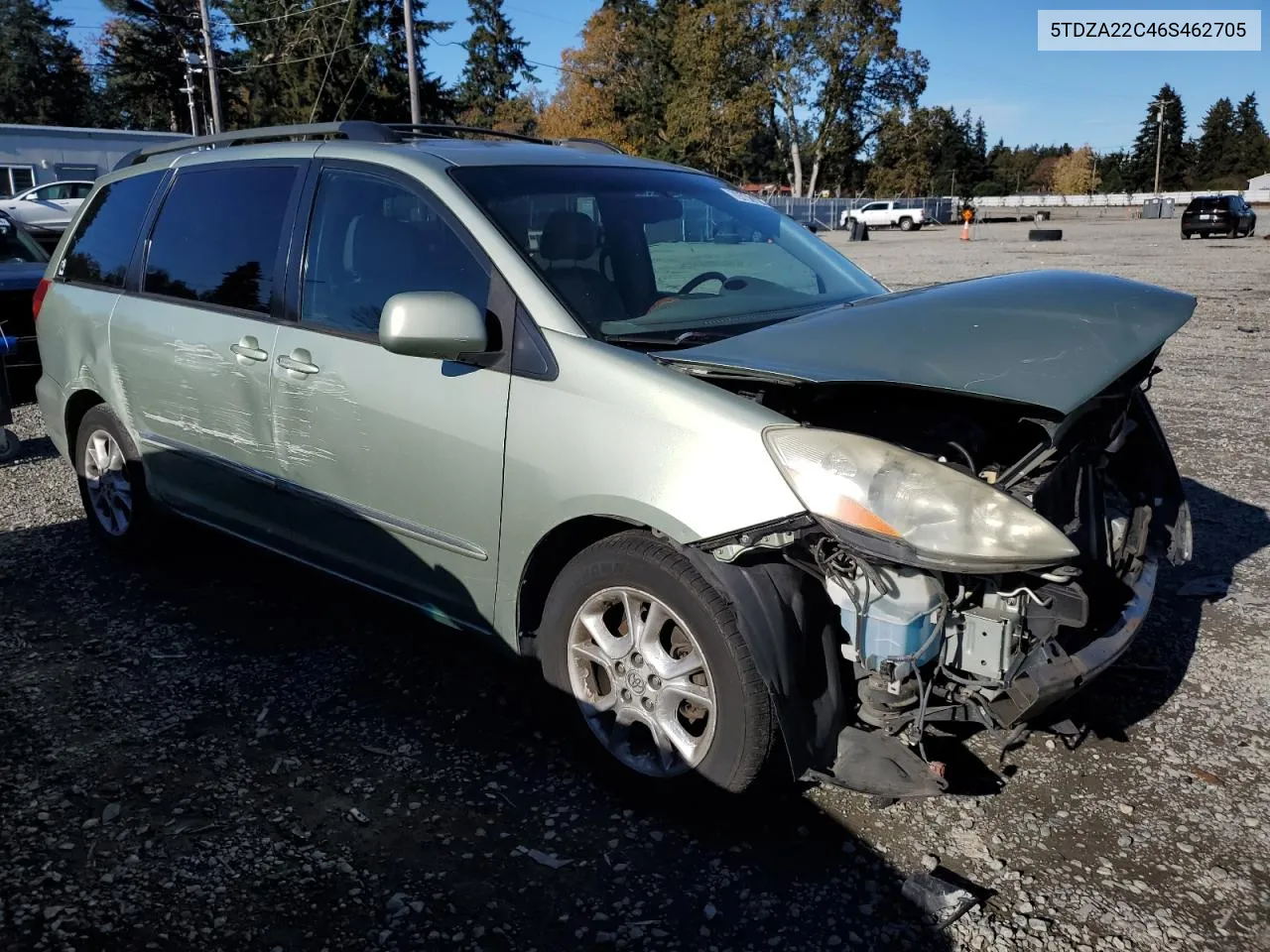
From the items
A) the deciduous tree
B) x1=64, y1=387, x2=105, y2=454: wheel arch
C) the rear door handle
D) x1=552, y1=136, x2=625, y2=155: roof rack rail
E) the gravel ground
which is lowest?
the gravel ground

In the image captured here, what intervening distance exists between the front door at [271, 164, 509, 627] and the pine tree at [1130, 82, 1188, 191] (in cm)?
12122

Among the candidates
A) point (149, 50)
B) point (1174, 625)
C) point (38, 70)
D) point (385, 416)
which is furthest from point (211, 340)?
point (38, 70)

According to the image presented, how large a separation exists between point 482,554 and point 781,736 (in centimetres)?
110

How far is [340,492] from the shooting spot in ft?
12.1

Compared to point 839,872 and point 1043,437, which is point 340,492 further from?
point 1043,437

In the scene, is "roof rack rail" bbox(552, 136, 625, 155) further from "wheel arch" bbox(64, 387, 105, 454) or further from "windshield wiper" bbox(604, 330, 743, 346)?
"wheel arch" bbox(64, 387, 105, 454)

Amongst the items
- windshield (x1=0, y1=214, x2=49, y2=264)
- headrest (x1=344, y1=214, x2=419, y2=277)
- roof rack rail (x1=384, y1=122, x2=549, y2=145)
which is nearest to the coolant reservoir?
headrest (x1=344, y1=214, x2=419, y2=277)

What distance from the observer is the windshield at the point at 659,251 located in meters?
3.35

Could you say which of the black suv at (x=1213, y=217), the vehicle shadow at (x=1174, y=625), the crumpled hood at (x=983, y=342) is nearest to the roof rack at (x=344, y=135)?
the crumpled hood at (x=983, y=342)

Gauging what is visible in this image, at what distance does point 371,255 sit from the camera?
3.68 meters

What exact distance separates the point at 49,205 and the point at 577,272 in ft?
89.3

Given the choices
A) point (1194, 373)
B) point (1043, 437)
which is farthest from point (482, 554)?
point (1194, 373)

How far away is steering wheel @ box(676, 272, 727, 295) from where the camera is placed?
376 centimetres

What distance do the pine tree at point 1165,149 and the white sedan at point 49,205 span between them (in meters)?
108
